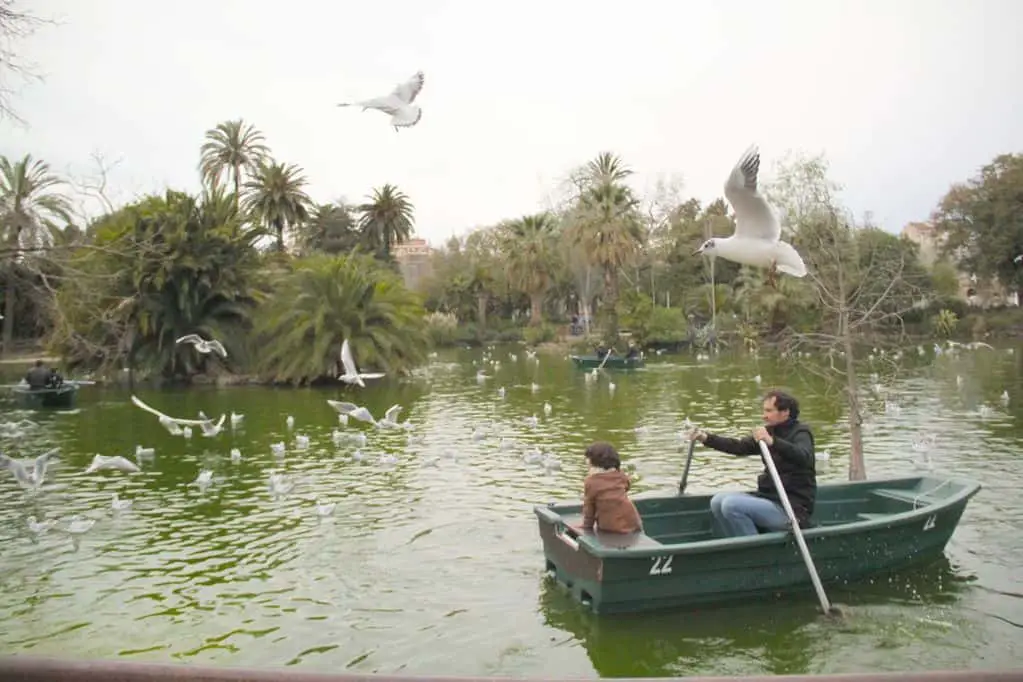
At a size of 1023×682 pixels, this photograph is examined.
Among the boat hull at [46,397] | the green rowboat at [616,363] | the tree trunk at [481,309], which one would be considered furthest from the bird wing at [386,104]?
the tree trunk at [481,309]

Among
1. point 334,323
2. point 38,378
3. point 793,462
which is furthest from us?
point 334,323

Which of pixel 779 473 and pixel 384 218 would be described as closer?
pixel 779 473

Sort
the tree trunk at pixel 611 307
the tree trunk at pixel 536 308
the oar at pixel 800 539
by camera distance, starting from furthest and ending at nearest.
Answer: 1. the tree trunk at pixel 536 308
2. the tree trunk at pixel 611 307
3. the oar at pixel 800 539

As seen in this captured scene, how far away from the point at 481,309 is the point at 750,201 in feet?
187

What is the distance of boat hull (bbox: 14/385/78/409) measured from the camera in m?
23.1

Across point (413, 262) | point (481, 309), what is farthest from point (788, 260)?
point (413, 262)

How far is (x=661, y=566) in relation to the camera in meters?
6.75

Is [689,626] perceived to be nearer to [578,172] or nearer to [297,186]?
[297,186]

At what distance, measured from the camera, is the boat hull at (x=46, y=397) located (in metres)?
23.1

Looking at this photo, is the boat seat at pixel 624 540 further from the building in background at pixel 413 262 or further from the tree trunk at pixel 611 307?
the building in background at pixel 413 262

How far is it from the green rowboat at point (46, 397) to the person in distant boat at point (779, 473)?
67.6 feet

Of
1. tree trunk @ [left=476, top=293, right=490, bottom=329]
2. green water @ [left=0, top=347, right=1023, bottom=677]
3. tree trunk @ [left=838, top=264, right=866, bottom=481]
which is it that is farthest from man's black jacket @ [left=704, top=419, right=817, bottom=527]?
tree trunk @ [left=476, top=293, right=490, bottom=329]

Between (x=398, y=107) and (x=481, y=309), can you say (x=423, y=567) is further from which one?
(x=481, y=309)

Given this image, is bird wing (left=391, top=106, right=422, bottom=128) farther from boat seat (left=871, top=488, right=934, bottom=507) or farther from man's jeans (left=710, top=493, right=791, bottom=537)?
boat seat (left=871, top=488, right=934, bottom=507)
